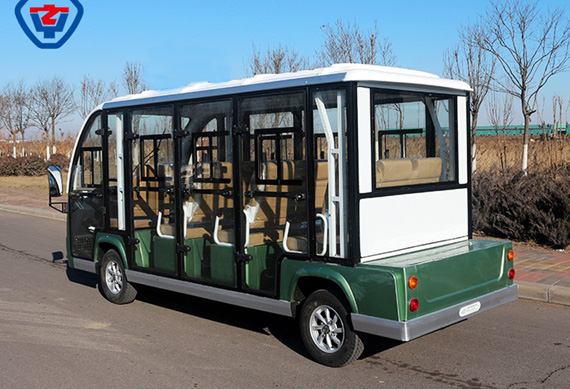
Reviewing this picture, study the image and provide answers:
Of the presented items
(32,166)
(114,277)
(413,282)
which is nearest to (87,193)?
(114,277)

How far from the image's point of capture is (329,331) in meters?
5.48

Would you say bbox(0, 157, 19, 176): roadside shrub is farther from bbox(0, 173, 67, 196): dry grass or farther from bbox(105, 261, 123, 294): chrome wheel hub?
bbox(105, 261, 123, 294): chrome wheel hub

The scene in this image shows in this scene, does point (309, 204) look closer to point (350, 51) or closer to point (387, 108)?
point (387, 108)

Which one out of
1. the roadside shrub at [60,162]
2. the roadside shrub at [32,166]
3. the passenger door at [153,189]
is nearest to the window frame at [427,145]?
the passenger door at [153,189]

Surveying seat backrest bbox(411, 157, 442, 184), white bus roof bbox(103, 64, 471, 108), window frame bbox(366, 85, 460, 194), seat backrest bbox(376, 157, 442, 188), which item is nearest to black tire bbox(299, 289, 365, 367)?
window frame bbox(366, 85, 460, 194)

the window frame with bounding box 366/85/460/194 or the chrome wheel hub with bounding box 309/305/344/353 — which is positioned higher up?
the window frame with bounding box 366/85/460/194

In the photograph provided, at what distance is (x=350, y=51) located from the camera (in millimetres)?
15828

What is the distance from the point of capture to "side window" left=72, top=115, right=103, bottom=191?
799 centimetres

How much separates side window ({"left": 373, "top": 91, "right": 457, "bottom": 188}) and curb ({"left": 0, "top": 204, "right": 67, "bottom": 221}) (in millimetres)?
12480

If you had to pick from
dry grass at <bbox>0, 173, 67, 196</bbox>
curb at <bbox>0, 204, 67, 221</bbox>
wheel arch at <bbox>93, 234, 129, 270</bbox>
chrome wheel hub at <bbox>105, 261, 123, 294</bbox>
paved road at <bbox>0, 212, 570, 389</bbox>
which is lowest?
paved road at <bbox>0, 212, 570, 389</bbox>

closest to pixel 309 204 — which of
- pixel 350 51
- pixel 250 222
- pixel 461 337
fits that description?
pixel 250 222

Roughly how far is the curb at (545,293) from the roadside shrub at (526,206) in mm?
2563

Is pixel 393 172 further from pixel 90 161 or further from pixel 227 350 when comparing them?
pixel 90 161

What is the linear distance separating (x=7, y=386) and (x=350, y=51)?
483 inches
